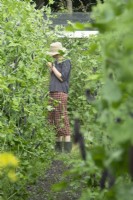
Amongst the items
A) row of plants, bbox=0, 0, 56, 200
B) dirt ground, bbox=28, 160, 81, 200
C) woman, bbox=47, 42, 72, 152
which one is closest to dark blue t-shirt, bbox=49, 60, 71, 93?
woman, bbox=47, 42, 72, 152

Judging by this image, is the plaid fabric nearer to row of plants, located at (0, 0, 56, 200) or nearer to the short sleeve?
the short sleeve

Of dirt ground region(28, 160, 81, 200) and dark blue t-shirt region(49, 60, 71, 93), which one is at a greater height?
dark blue t-shirt region(49, 60, 71, 93)

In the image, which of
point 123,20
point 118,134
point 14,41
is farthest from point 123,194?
point 14,41

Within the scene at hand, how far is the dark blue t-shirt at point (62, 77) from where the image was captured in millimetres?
9242

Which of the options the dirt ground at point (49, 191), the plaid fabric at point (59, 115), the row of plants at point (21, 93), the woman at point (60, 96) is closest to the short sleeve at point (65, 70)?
the woman at point (60, 96)

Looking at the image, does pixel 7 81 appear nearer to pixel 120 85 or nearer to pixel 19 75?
pixel 19 75

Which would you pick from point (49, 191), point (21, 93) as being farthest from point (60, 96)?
point (21, 93)

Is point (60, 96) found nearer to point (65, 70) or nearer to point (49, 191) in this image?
point (65, 70)

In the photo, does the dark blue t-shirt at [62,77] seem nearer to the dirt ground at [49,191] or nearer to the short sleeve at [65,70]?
the short sleeve at [65,70]

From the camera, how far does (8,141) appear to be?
544 centimetres

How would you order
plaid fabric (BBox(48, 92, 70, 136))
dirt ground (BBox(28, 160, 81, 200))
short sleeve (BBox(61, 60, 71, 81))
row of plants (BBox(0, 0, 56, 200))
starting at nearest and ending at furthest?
row of plants (BBox(0, 0, 56, 200)) → dirt ground (BBox(28, 160, 81, 200)) → short sleeve (BBox(61, 60, 71, 81)) → plaid fabric (BBox(48, 92, 70, 136))

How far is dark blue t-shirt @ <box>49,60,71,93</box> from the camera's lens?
9242 millimetres

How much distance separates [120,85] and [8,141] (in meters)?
4.00

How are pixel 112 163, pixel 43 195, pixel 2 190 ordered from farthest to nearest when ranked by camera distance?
1. pixel 43 195
2. pixel 2 190
3. pixel 112 163
